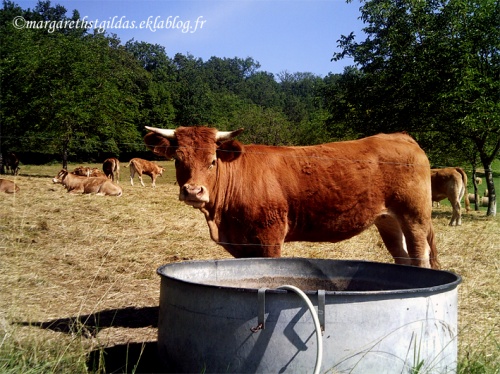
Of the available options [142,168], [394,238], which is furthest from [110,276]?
[142,168]

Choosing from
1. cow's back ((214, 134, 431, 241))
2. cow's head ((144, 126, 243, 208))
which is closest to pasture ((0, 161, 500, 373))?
cow's head ((144, 126, 243, 208))

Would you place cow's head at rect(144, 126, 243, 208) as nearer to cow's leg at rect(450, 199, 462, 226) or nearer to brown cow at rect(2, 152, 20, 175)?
cow's leg at rect(450, 199, 462, 226)

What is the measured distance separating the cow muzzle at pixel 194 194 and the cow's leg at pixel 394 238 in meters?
2.10

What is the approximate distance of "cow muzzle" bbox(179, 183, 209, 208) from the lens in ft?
15.2

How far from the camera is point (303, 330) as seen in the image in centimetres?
255

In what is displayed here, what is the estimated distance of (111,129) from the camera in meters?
22.4

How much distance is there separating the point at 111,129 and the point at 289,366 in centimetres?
2102

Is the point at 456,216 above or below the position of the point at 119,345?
above

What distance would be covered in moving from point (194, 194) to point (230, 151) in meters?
0.78

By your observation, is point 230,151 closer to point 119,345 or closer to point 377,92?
Answer: point 119,345

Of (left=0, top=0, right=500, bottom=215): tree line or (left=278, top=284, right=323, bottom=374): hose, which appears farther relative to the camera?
(left=0, top=0, right=500, bottom=215): tree line

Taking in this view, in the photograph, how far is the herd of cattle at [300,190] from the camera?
4.90 meters

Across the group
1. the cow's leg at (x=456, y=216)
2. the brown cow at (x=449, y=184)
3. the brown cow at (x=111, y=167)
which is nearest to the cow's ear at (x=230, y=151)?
the cow's leg at (x=456, y=216)

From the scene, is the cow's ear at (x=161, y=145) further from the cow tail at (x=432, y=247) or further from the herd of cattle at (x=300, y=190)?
the cow tail at (x=432, y=247)
